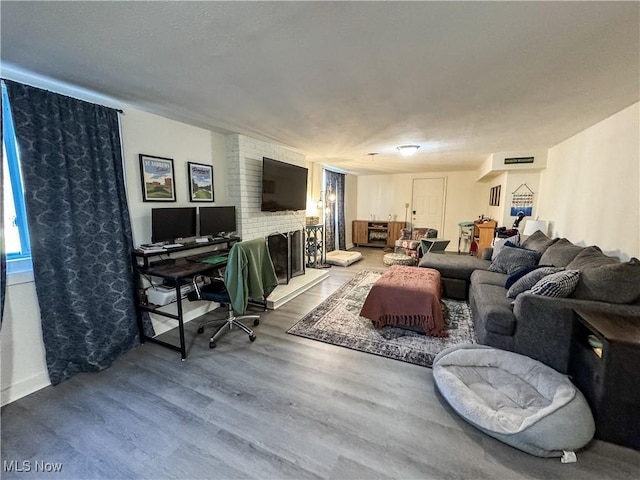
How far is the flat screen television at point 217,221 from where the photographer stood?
9.97 ft

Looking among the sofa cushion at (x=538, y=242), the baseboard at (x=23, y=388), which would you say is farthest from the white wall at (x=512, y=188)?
the baseboard at (x=23, y=388)

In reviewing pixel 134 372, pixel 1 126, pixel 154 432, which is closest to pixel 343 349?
pixel 154 432

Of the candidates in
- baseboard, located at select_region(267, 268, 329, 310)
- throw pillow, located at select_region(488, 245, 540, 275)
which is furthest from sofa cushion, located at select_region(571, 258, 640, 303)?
baseboard, located at select_region(267, 268, 329, 310)

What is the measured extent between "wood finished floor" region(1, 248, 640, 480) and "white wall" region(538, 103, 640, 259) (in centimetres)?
185

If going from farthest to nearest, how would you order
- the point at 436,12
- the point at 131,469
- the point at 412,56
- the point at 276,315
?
the point at 276,315, the point at 412,56, the point at 131,469, the point at 436,12

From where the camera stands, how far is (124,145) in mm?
2479

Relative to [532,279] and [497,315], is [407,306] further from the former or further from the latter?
[532,279]

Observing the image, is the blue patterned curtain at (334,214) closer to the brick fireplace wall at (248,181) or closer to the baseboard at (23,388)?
the brick fireplace wall at (248,181)

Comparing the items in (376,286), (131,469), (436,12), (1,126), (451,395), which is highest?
(436,12)

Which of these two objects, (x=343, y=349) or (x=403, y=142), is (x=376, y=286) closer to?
(x=343, y=349)

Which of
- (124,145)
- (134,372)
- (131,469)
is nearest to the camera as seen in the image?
(131,469)

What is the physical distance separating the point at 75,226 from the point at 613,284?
396cm

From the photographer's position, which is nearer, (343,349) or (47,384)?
(47,384)

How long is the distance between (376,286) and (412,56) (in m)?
2.14
